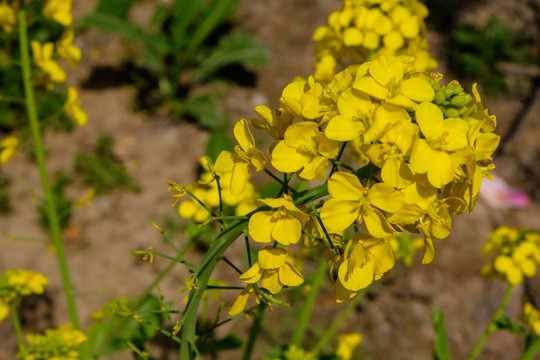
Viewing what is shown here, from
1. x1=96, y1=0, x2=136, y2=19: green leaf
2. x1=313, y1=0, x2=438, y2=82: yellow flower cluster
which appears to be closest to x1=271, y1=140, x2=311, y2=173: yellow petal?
x1=313, y1=0, x2=438, y2=82: yellow flower cluster

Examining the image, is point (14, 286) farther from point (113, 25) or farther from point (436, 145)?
point (113, 25)

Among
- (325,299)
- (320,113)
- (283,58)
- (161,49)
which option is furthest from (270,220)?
(283,58)

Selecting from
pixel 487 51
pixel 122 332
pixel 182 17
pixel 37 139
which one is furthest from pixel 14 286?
pixel 487 51

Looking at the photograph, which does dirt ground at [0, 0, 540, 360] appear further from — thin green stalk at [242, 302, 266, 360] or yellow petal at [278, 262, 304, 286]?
yellow petal at [278, 262, 304, 286]

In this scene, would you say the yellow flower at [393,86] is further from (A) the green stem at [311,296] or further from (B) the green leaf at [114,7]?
(B) the green leaf at [114,7]

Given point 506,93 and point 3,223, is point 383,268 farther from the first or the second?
point 506,93
